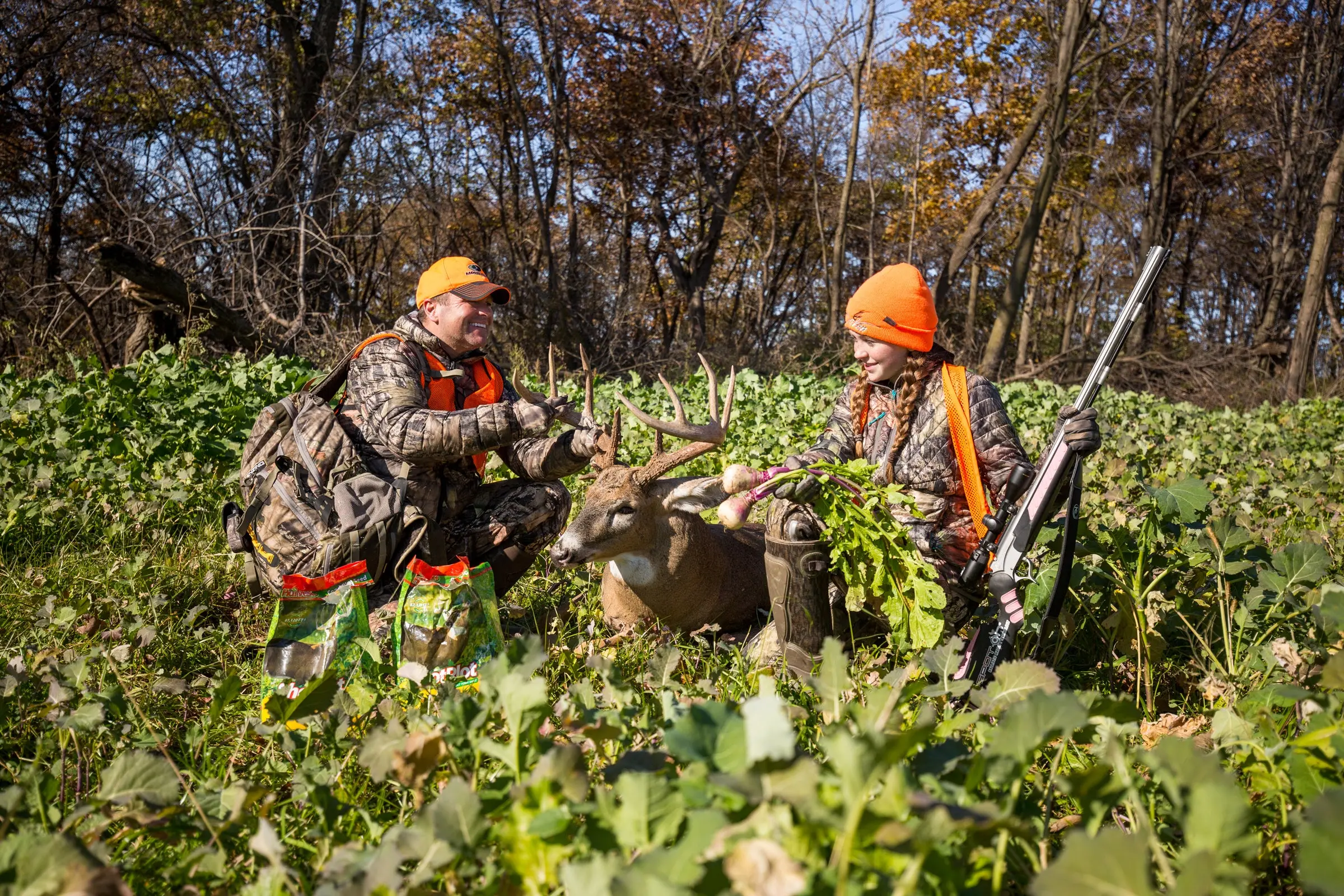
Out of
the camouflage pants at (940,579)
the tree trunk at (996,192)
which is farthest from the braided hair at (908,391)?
the tree trunk at (996,192)

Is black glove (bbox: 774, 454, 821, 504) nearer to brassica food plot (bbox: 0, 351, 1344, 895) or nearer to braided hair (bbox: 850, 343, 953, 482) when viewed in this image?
braided hair (bbox: 850, 343, 953, 482)

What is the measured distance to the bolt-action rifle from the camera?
11.1 ft

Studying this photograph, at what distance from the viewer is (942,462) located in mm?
3967

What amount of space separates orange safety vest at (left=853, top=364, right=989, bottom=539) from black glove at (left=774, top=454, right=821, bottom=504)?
1.97ft

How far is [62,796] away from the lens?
248 cm

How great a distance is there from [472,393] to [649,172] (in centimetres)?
1719

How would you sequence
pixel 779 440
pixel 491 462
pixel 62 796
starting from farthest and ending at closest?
pixel 779 440, pixel 491 462, pixel 62 796

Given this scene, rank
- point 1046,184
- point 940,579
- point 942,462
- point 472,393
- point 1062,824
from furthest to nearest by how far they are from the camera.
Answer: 1. point 1046,184
2. point 472,393
3. point 942,462
4. point 940,579
5. point 1062,824

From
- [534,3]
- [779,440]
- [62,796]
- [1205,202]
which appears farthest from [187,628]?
[1205,202]

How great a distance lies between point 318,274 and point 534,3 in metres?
7.60

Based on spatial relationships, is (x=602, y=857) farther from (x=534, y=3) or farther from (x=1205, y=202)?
(x=1205, y=202)

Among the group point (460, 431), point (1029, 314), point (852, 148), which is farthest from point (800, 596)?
point (1029, 314)

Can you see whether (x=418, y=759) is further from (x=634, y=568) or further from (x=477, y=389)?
(x=477, y=389)

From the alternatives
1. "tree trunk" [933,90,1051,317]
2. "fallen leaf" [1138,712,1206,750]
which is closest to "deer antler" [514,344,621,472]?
"fallen leaf" [1138,712,1206,750]
